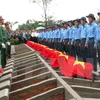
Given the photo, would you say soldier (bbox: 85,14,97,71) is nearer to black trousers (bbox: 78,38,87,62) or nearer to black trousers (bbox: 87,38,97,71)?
black trousers (bbox: 87,38,97,71)

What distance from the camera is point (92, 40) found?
10188mm

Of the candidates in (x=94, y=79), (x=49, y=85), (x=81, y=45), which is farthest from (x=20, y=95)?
(x=81, y=45)

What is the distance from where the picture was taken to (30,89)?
6.30 meters

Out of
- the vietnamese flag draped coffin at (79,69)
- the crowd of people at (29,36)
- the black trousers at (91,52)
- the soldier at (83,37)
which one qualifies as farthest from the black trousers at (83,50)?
the crowd of people at (29,36)

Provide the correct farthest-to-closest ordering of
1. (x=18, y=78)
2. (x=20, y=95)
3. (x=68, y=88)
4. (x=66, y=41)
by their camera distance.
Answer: (x=66, y=41), (x=18, y=78), (x=20, y=95), (x=68, y=88)

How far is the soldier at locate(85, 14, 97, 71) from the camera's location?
9.84m

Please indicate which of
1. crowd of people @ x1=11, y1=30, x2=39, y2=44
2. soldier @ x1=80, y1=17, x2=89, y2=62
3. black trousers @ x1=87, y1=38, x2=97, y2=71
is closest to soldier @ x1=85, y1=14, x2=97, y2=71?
black trousers @ x1=87, y1=38, x2=97, y2=71

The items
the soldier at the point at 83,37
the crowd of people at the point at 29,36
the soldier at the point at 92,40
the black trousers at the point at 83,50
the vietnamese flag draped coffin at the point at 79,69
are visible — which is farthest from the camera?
the crowd of people at the point at 29,36

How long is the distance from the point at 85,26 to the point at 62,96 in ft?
18.6

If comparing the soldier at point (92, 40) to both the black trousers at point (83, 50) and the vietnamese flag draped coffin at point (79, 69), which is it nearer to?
the black trousers at point (83, 50)

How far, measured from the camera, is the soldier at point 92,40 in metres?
9.84

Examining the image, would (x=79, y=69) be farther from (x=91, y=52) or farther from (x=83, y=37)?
(x=83, y=37)

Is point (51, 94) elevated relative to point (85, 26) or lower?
lower

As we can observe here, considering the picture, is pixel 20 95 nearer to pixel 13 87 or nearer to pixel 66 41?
pixel 13 87
